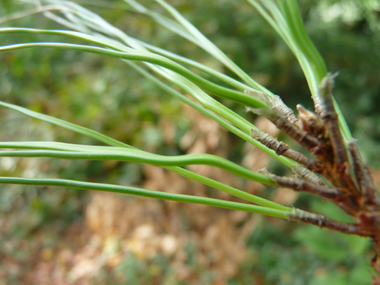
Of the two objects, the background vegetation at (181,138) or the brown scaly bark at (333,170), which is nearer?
the brown scaly bark at (333,170)

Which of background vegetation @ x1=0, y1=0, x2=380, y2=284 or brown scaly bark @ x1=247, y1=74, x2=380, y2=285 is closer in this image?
brown scaly bark @ x1=247, y1=74, x2=380, y2=285

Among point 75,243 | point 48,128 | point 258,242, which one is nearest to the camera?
point 48,128

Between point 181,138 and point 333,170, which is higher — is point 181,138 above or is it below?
above

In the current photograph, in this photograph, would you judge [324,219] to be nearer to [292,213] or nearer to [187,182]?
[292,213]

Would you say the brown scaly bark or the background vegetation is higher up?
the background vegetation

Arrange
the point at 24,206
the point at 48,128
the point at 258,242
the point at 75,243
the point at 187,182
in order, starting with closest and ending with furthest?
1. the point at 187,182
2. the point at 48,128
3. the point at 258,242
4. the point at 75,243
5. the point at 24,206

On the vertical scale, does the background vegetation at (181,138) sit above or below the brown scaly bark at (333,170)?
above

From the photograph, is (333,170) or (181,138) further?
(181,138)

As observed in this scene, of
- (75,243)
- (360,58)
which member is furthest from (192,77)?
(75,243)
